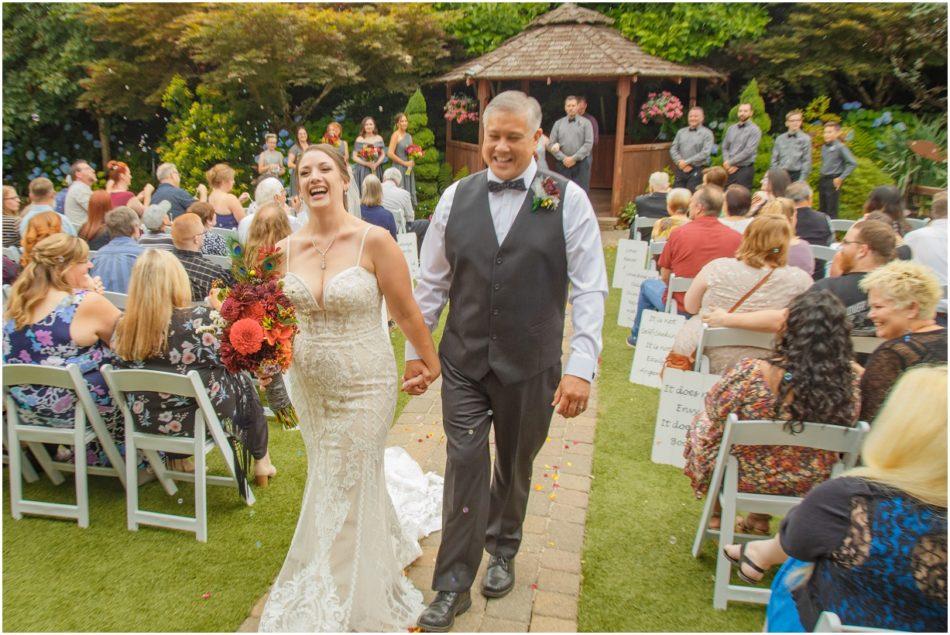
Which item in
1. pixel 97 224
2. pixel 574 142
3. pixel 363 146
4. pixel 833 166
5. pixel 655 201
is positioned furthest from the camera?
pixel 363 146

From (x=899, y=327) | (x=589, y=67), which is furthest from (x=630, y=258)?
(x=589, y=67)

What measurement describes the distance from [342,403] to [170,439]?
1454 millimetres

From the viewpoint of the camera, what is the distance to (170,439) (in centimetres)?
429

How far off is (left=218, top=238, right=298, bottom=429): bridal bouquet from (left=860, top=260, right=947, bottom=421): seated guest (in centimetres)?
298

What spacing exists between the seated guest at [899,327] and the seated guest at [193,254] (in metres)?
4.51

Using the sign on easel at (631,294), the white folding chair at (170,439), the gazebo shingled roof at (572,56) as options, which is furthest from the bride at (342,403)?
the gazebo shingled roof at (572,56)

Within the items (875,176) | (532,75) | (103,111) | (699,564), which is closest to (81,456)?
(699,564)

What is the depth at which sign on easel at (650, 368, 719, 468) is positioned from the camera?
15.3ft

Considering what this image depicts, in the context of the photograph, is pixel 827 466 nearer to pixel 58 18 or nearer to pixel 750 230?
pixel 750 230

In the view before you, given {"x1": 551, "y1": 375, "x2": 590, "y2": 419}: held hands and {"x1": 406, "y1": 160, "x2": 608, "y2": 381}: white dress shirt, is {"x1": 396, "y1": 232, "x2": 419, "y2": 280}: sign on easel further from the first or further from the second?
{"x1": 551, "y1": 375, "x2": 590, "y2": 419}: held hands

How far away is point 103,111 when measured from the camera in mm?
19391

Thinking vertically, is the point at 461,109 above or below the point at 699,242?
above

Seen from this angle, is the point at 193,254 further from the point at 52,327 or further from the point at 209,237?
the point at 52,327

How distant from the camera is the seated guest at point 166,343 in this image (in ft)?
14.0
